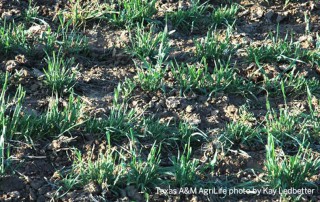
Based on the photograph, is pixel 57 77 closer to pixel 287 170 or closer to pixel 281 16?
pixel 287 170

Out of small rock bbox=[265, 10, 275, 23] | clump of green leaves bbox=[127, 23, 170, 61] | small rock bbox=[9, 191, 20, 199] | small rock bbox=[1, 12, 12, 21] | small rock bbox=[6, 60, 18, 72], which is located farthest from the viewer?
small rock bbox=[265, 10, 275, 23]

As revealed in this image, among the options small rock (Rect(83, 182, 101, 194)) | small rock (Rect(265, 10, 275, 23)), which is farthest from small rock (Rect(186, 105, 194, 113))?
small rock (Rect(265, 10, 275, 23))

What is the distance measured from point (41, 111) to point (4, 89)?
0.29 m

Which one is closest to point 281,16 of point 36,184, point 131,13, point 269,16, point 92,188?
point 269,16

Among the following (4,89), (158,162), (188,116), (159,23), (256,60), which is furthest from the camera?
(159,23)

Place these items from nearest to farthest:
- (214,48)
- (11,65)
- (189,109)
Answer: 1. (189,109)
2. (11,65)
3. (214,48)

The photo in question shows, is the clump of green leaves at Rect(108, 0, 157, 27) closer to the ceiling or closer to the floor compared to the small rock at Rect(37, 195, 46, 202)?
closer to the ceiling

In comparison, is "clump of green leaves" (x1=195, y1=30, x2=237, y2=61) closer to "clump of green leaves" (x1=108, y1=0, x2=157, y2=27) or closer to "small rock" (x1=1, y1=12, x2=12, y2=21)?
"clump of green leaves" (x1=108, y1=0, x2=157, y2=27)

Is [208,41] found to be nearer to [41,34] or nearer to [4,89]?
[41,34]

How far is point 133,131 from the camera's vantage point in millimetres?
3932

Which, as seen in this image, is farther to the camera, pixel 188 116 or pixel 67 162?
pixel 188 116

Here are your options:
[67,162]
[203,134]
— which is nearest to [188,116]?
[203,134]

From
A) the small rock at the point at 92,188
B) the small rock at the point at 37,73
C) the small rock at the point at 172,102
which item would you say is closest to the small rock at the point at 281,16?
the small rock at the point at 172,102

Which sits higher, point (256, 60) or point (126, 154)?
point (256, 60)
